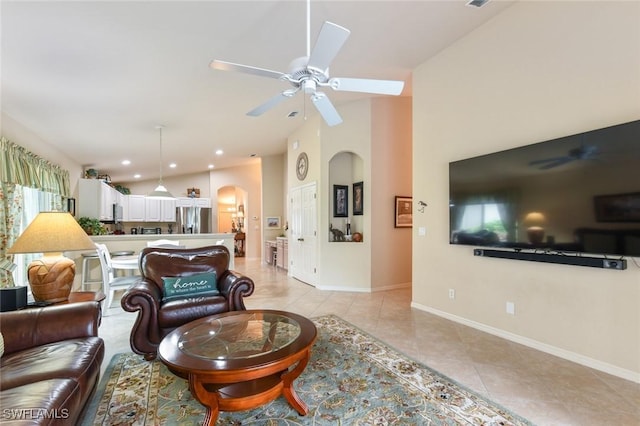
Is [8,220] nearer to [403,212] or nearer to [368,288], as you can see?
[368,288]

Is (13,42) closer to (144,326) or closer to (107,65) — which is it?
(107,65)

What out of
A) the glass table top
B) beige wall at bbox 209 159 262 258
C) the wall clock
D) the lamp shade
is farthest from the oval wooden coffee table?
beige wall at bbox 209 159 262 258

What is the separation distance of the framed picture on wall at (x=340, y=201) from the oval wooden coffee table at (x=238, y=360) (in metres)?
3.55

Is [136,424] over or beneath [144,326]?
beneath

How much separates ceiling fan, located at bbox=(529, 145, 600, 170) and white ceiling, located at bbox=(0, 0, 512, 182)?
1686 mm

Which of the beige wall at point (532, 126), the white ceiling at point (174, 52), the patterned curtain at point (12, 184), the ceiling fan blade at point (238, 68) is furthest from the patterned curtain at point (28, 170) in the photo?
the beige wall at point (532, 126)

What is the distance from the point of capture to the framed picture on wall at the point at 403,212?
18.4 feet

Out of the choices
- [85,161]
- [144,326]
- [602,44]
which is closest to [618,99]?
[602,44]

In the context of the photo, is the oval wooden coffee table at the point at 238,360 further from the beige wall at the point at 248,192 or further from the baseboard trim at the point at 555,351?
the beige wall at the point at 248,192

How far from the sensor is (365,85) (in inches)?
89.9

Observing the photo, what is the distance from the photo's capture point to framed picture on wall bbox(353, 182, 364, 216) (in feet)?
18.3

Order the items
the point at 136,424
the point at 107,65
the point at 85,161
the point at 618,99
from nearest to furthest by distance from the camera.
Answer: the point at 136,424
the point at 618,99
the point at 107,65
the point at 85,161

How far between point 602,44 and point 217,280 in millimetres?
4355

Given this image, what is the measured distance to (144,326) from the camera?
109 inches
